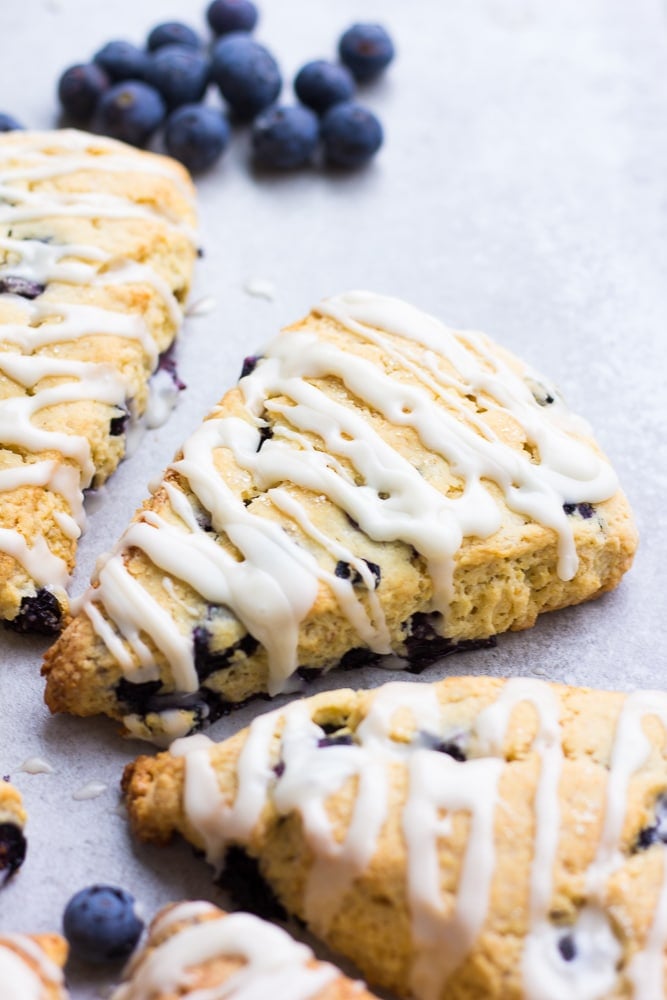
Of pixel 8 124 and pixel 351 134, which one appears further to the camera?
pixel 351 134

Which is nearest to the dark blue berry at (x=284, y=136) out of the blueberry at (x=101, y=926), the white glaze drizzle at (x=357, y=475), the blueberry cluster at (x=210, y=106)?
the blueberry cluster at (x=210, y=106)

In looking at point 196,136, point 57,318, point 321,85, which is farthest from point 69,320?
point 321,85

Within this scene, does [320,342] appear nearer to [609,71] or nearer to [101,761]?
[101,761]

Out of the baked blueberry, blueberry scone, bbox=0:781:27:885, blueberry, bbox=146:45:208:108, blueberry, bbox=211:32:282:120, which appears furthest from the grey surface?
the baked blueberry

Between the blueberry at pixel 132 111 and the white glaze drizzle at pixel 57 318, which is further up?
the blueberry at pixel 132 111

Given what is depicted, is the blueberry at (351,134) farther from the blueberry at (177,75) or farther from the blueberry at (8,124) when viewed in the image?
the blueberry at (8,124)

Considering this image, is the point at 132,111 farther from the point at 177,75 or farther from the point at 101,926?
the point at 101,926
